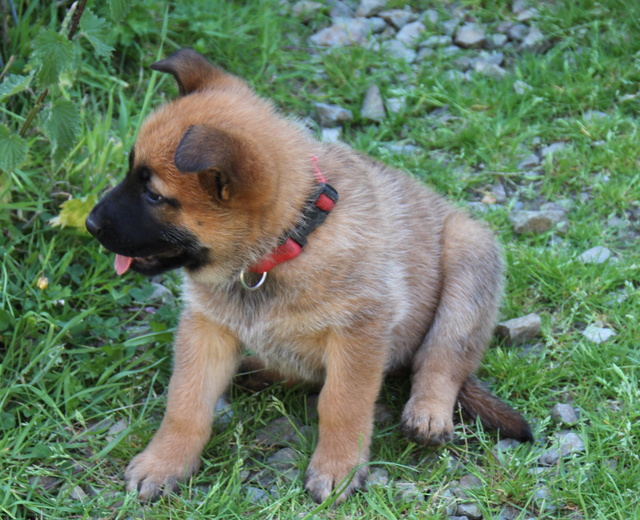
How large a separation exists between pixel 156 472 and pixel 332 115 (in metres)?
2.93

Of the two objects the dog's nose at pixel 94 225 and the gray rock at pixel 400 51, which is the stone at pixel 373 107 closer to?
the gray rock at pixel 400 51

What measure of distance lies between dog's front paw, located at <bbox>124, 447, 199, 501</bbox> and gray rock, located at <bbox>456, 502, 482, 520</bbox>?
44.6 inches

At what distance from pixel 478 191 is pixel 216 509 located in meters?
2.74

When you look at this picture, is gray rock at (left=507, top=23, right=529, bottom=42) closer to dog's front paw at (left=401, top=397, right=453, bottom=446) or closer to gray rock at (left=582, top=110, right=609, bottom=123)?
gray rock at (left=582, top=110, right=609, bottom=123)

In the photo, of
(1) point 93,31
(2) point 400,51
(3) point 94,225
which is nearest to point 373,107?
(2) point 400,51

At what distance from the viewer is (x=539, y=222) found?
494cm

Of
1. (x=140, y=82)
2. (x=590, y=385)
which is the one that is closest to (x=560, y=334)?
(x=590, y=385)

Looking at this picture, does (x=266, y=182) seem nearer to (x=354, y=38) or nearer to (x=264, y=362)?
(x=264, y=362)

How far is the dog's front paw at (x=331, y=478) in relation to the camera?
11.4 feet

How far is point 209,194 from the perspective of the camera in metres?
3.13

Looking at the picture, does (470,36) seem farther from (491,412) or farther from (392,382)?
(491,412)

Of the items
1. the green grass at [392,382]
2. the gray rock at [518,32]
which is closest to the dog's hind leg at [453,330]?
the green grass at [392,382]

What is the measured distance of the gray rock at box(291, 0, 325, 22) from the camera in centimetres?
643

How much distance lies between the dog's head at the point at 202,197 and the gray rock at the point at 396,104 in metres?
2.46
